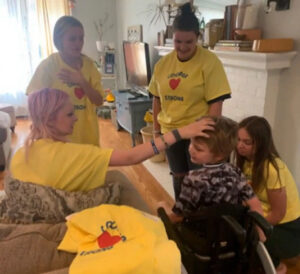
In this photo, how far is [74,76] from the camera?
1602 mm

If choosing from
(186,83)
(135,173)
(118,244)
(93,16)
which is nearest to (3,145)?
(135,173)

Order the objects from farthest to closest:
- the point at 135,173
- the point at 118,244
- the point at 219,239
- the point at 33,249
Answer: the point at 135,173
the point at 219,239
the point at 33,249
the point at 118,244

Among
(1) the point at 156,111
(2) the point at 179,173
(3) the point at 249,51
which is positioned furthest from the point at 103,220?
(3) the point at 249,51

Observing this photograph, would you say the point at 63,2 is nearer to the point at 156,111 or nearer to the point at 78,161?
the point at 156,111

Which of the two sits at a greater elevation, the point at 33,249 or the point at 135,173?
the point at 33,249

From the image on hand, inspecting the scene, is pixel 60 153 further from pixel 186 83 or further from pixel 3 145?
pixel 3 145

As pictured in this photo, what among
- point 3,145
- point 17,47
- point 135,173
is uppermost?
point 17,47

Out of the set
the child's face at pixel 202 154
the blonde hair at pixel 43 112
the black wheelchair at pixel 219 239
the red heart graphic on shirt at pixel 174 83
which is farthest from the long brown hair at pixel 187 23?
the black wheelchair at pixel 219 239

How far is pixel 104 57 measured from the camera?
538 centimetres

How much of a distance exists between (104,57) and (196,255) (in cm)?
476

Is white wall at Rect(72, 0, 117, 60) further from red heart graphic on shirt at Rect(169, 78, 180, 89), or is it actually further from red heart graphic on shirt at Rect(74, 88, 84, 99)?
red heart graphic on shirt at Rect(169, 78, 180, 89)

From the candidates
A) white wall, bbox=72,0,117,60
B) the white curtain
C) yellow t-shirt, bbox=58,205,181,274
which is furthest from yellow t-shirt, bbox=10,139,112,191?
white wall, bbox=72,0,117,60

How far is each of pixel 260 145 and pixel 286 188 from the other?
27 cm

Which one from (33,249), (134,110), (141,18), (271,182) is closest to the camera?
(33,249)
